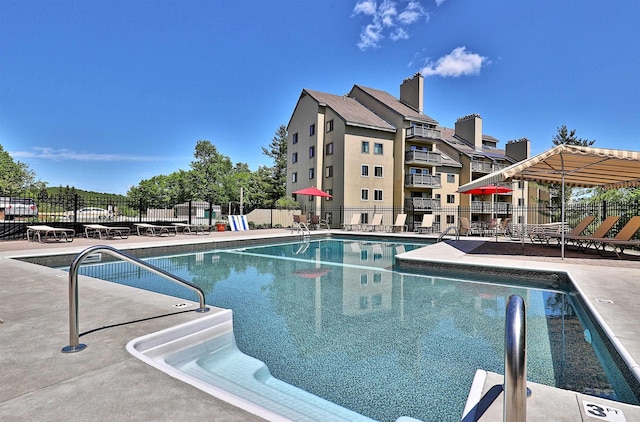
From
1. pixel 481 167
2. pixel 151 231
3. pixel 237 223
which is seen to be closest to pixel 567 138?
pixel 481 167

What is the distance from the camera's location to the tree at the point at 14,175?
3416 cm

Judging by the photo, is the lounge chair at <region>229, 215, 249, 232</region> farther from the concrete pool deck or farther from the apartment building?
the concrete pool deck

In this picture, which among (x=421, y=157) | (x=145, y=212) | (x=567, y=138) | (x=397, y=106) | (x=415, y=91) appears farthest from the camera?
(x=567, y=138)

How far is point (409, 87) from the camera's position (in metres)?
30.0

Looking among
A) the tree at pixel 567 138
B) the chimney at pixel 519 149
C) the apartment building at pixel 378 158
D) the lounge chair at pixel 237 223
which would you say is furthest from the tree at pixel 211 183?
the tree at pixel 567 138

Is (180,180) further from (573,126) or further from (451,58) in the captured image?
(573,126)

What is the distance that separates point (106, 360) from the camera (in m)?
2.59

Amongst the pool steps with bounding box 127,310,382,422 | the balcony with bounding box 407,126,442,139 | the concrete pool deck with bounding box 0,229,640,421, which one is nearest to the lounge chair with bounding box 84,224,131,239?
the concrete pool deck with bounding box 0,229,640,421

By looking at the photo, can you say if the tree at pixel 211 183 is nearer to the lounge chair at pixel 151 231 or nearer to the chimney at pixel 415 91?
the chimney at pixel 415 91

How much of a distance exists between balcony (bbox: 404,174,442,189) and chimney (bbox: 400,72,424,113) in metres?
6.12

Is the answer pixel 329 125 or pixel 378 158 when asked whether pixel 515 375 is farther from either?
pixel 329 125

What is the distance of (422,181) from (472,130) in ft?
36.5

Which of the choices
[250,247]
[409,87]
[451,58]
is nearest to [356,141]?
[409,87]

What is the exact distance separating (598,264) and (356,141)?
1949 centimetres
